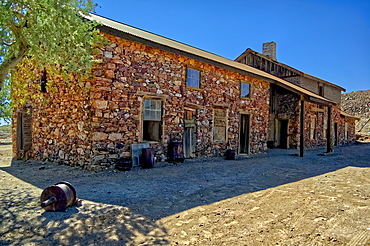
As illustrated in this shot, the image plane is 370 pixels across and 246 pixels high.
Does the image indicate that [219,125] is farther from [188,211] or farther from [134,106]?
[188,211]

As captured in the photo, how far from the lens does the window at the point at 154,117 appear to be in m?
9.34

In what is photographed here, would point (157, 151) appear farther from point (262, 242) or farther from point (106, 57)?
point (262, 242)

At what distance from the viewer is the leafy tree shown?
5.66 m

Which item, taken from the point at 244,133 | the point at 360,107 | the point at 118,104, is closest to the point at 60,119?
the point at 118,104

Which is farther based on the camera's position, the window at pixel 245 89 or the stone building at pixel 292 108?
the stone building at pixel 292 108

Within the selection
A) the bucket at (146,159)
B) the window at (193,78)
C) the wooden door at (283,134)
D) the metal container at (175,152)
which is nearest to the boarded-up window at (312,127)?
the wooden door at (283,134)

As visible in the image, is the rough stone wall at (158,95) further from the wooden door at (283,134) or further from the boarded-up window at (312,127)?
the boarded-up window at (312,127)

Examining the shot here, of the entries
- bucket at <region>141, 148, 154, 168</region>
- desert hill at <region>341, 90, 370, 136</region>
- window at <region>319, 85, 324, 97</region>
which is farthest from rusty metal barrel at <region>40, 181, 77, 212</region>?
desert hill at <region>341, 90, 370, 136</region>

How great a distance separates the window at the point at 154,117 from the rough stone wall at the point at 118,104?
22cm

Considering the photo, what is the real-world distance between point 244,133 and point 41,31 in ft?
36.7

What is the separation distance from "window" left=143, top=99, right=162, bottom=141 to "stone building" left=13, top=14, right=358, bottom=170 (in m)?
0.04

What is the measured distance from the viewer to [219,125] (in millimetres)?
12422

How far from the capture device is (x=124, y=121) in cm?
854

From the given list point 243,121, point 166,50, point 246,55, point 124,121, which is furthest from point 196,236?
point 246,55
